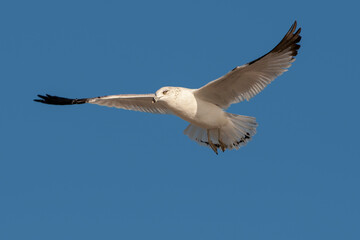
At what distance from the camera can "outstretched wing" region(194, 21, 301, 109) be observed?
433 inches

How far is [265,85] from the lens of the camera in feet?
37.7

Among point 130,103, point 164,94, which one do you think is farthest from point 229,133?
point 130,103

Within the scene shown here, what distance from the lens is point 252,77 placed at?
37.5ft

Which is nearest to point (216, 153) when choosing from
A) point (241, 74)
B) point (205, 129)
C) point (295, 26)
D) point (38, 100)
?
point (205, 129)

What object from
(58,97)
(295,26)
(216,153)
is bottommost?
(216,153)

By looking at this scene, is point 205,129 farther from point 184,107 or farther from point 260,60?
point 260,60

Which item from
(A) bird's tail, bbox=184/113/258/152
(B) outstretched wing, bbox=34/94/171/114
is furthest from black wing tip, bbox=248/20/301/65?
(B) outstretched wing, bbox=34/94/171/114

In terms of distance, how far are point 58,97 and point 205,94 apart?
13.2 ft

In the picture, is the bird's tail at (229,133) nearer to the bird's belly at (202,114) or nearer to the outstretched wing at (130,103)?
the bird's belly at (202,114)

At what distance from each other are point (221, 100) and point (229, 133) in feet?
2.92

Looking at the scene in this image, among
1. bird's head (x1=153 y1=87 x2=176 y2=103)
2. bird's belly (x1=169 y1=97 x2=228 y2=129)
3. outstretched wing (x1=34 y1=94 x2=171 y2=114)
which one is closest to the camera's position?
bird's head (x1=153 y1=87 x2=176 y2=103)

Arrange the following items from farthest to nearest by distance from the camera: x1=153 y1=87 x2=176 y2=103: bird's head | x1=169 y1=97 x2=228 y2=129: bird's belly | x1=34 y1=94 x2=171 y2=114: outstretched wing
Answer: x1=34 y1=94 x2=171 y2=114: outstretched wing < x1=169 y1=97 x2=228 y2=129: bird's belly < x1=153 y1=87 x2=176 y2=103: bird's head

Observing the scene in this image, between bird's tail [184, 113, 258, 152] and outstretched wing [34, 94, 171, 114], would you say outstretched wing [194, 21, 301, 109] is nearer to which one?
bird's tail [184, 113, 258, 152]

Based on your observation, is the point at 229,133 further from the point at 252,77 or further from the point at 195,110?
the point at 252,77
